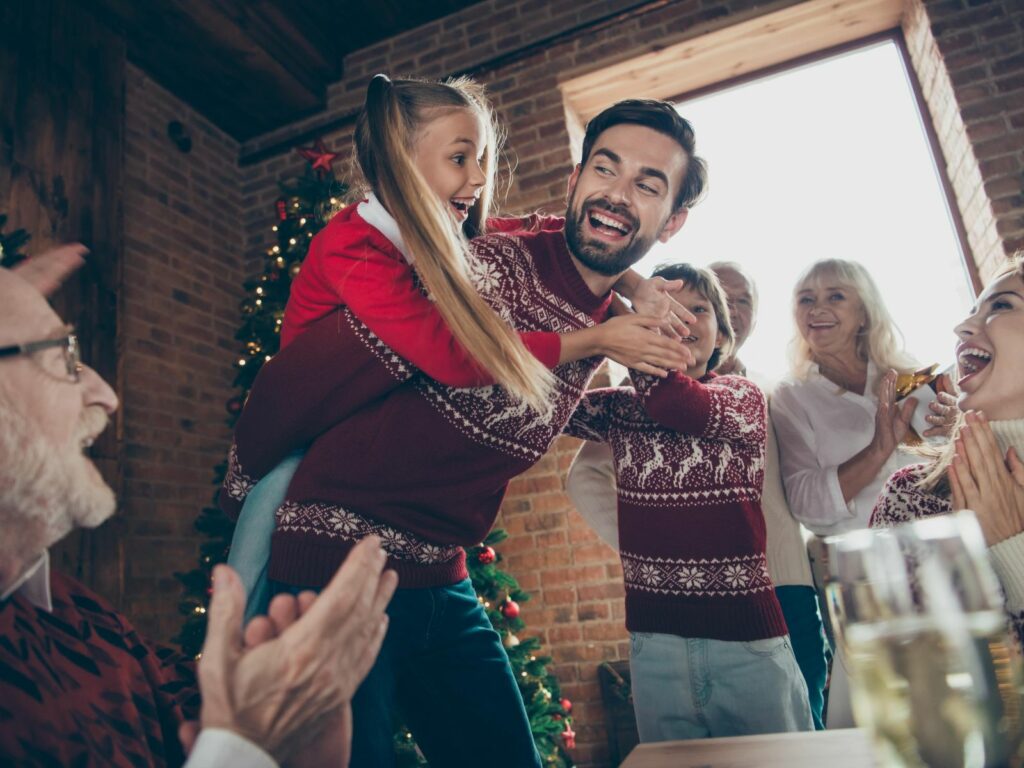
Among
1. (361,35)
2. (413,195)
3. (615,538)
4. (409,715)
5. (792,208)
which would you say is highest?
(361,35)

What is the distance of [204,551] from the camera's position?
3.20 meters

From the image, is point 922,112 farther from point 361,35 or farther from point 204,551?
point 204,551

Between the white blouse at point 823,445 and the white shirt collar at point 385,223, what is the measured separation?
4.73 feet

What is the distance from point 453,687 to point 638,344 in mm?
660

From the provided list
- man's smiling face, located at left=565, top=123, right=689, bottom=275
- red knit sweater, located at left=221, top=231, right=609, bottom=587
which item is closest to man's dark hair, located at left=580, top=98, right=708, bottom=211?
man's smiling face, located at left=565, top=123, right=689, bottom=275

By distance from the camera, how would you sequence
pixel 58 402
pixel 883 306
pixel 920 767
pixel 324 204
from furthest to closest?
pixel 324 204
pixel 883 306
pixel 58 402
pixel 920 767

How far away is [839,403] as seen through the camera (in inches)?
91.3

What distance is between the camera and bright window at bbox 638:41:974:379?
347cm

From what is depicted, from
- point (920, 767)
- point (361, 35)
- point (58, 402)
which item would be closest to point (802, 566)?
point (920, 767)

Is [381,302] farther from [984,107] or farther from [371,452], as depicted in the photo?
[984,107]

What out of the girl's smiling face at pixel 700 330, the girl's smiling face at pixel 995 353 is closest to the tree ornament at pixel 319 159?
the girl's smiling face at pixel 700 330

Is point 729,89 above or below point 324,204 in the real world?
above

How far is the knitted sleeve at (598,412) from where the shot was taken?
1.66 meters

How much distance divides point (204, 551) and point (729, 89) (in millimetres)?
3658
